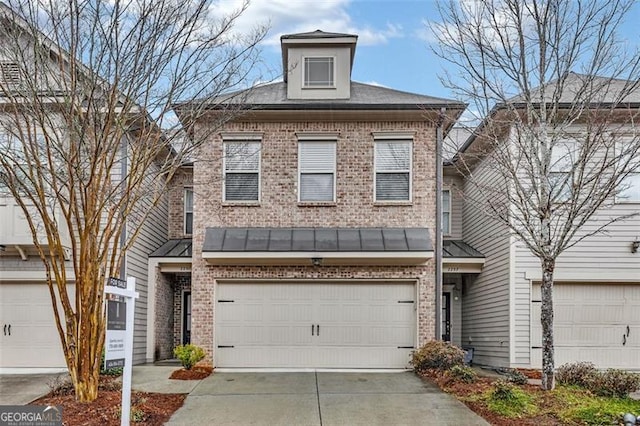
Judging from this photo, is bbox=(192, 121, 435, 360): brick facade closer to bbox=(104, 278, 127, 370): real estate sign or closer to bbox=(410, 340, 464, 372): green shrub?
bbox=(410, 340, 464, 372): green shrub

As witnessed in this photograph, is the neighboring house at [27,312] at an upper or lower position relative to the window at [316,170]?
lower

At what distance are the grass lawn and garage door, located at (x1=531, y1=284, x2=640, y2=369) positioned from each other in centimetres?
334

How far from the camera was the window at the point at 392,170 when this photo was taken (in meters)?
13.5

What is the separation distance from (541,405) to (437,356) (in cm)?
324

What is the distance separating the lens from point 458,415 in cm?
863

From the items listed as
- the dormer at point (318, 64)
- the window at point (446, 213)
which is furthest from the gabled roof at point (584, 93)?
the window at point (446, 213)

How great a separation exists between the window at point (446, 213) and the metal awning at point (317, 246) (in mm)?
3804

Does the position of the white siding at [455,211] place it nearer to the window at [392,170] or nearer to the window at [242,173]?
the window at [392,170]

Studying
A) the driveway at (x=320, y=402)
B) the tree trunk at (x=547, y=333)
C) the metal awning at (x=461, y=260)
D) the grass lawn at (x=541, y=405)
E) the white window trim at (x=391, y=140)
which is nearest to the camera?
the grass lawn at (x=541, y=405)

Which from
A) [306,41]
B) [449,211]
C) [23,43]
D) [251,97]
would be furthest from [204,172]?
[449,211]

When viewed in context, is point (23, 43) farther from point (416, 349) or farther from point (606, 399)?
point (606, 399)

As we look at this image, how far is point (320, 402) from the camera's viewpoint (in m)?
9.49

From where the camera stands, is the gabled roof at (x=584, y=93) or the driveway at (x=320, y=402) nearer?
the driveway at (x=320, y=402)

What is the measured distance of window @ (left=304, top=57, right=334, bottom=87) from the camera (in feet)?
46.0
